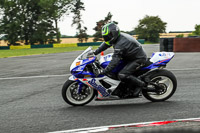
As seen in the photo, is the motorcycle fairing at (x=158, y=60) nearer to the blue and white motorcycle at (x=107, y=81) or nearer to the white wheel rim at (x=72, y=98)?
the blue and white motorcycle at (x=107, y=81)

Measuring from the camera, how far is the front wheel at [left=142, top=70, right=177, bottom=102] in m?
5.68

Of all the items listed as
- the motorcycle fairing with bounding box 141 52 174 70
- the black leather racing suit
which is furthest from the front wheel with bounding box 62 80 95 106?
the motorcycle fairing with bounding box 141 52 174 70

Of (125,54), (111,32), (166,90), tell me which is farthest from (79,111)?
(166,90)

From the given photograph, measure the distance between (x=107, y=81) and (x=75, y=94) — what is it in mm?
759

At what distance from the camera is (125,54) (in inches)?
215

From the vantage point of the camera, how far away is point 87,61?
5445 mm

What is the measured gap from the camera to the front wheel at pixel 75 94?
5527 mm

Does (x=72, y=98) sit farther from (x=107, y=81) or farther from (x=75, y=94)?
(x=107, y=81)

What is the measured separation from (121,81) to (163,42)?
1706 cm

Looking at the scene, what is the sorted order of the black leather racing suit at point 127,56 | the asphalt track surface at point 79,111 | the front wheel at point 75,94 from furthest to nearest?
the front wheel at point 75,94 → the black leather racing suit at point 127,56 → the asphalt track surface at point 79,111

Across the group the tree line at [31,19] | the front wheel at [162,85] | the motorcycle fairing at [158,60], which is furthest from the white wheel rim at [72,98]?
the tree line at [31,19]

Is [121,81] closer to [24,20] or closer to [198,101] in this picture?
[198,101]

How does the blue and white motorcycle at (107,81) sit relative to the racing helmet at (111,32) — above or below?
below

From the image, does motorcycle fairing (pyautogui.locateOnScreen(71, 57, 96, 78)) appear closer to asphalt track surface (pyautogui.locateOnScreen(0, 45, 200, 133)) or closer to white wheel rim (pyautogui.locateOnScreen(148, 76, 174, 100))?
asphalt track surface (pyautogui.locateOnScreen(0, 45, 200, 133))
